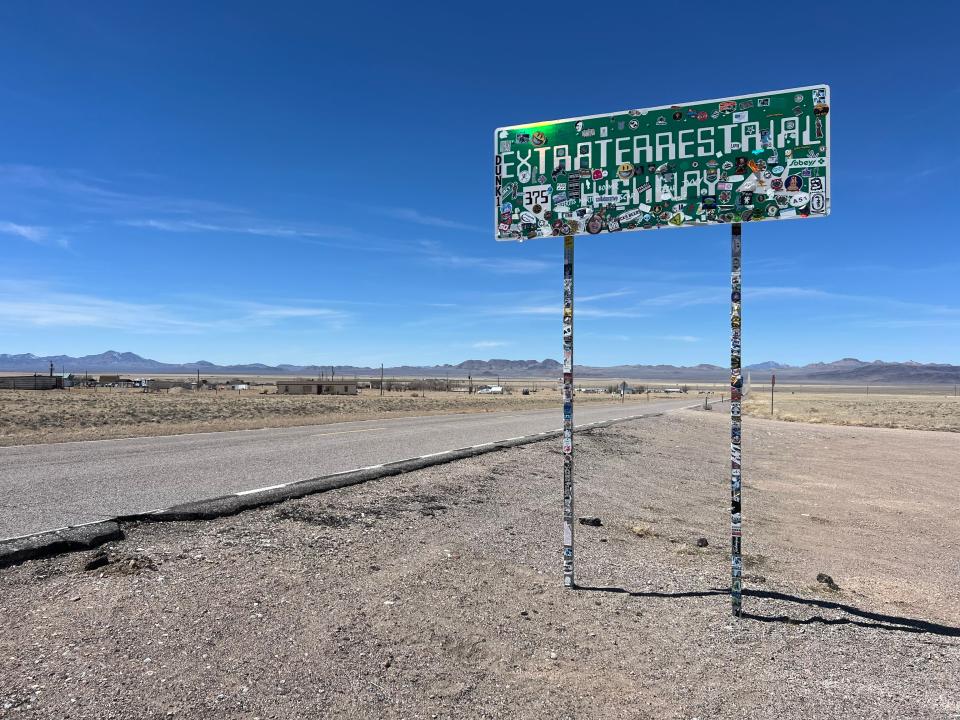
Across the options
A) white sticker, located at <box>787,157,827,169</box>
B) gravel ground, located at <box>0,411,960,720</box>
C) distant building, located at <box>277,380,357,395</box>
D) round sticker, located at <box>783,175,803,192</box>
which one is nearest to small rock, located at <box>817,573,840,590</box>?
gravel ground, located at <box>0,411,960,720</box>

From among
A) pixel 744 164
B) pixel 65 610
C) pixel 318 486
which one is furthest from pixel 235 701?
pixel 318 486

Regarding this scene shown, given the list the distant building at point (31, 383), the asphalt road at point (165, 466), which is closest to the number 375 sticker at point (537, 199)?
the asphalt road at point (165, 466)

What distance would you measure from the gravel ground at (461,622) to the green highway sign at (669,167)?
3.05 meters

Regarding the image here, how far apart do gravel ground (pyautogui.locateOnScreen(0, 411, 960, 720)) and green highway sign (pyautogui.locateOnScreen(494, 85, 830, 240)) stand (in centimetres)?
305

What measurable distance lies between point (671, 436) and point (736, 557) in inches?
766

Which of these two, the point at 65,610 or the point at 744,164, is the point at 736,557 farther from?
the point at 65,610

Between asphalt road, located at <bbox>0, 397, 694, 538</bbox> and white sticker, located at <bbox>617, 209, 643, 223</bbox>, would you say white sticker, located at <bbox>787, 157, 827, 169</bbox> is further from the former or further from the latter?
asphalt road, located at <bbox>0, 397, 694, 538</bbox>

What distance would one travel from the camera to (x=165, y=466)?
1121 cm

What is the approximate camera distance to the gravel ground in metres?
3.57

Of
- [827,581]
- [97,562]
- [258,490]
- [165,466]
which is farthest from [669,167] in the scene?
[165,466]

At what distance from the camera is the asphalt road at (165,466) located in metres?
7.62

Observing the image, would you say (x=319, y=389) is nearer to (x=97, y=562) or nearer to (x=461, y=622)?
(x=97, y=562)

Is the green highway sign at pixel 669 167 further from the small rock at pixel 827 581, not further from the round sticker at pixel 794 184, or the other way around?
the small rock at pixel 827 581

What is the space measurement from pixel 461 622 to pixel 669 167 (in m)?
3.78
